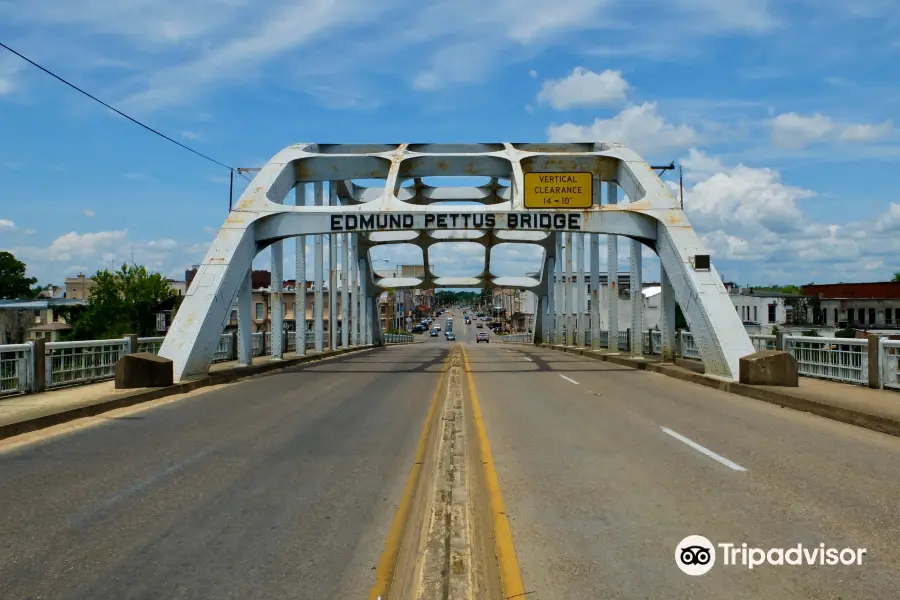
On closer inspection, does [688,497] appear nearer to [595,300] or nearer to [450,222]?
[450,222]

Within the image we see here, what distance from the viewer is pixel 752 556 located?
5.00 metres

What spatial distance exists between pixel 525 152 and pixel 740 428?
18.6m

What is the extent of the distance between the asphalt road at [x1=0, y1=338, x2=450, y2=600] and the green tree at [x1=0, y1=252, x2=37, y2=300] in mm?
94281

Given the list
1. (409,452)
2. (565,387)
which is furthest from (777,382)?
(409,452)

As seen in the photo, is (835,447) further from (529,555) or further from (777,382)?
(777,382)

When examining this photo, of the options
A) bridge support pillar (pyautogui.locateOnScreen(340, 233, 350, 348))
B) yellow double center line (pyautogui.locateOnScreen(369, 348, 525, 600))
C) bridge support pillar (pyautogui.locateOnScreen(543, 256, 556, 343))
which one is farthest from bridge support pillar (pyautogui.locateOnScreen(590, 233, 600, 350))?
yellow double center line (pyautogui.locateOnScreen(369, 348, 525, 600))

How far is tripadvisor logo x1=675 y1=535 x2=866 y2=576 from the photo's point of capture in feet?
15.9

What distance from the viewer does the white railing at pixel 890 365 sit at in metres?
14.3

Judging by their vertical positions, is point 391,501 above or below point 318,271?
below

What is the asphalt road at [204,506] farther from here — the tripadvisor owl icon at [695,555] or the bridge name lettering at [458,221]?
the bridge name lettering at [458,221]

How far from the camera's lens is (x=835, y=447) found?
925 centimetres

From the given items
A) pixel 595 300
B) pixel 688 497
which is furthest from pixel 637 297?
pixel 688 497

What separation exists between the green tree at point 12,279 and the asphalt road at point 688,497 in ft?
319

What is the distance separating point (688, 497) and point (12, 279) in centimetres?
10370
